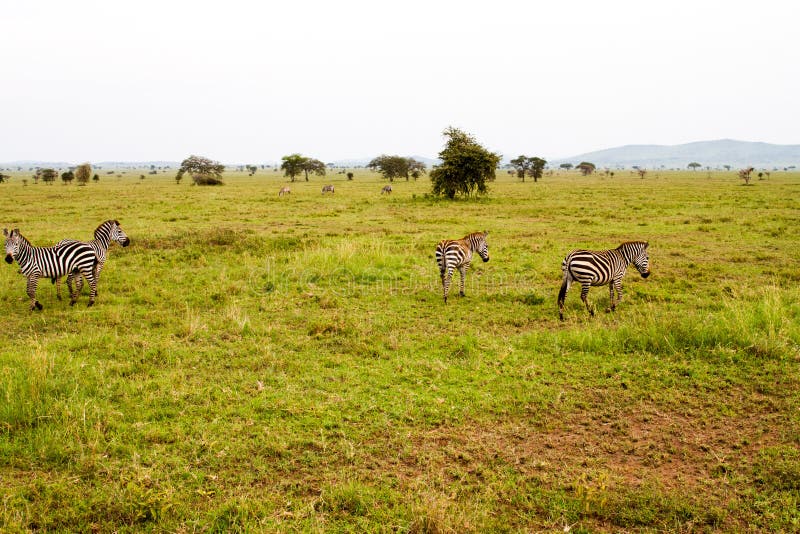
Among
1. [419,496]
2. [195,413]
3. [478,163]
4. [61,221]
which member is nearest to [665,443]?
[419,496]

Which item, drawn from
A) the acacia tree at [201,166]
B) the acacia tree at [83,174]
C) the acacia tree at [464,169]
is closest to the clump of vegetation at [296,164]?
the acacia tree at [201,166]

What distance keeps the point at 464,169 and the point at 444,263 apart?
24.6m

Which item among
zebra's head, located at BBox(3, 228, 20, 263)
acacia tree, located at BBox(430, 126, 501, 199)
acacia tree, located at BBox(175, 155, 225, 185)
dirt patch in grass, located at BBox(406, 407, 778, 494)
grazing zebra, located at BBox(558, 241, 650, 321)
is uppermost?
acacia tree, located at BBox(175, 155, 225, 185)

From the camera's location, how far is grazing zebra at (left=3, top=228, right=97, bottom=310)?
10367 millimetres

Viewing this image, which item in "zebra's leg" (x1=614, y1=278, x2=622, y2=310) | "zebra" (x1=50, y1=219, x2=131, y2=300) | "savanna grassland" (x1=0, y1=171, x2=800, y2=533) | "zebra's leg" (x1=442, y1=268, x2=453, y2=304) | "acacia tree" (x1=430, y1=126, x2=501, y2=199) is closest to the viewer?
"savanna grassland" (x1=0, y1=171, x2=800, y2=533)

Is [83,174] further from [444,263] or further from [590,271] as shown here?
[590,271]

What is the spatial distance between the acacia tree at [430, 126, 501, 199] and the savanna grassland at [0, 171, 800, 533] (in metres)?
22.5

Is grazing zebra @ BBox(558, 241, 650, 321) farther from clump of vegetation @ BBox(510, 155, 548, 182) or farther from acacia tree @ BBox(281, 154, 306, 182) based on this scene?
acacia tree @ BBox(281, 154, 306, 182)

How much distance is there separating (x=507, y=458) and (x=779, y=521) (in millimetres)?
2548

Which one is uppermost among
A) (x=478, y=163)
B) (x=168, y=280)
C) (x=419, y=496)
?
(x=478, y=163)

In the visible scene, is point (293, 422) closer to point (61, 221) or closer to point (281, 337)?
point (281, 337)

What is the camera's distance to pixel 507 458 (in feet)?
18.2

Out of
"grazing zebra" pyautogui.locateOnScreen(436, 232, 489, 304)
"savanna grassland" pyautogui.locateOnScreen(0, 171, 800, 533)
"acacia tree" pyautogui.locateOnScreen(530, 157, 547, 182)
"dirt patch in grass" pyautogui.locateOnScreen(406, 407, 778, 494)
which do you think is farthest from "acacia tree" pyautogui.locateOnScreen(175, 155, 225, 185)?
"dirt patch in grass" pyautogui.locateOnScreen(406, 407, 778, 494)

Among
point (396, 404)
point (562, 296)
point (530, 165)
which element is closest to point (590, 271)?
point (562, 296)
